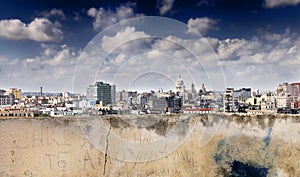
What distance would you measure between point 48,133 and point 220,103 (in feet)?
16.3

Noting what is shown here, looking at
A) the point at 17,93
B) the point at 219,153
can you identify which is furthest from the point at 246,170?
the point at 17,93

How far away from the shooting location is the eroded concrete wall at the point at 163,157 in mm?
6766

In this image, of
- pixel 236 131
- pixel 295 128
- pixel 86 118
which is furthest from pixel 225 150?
pixel 86 118

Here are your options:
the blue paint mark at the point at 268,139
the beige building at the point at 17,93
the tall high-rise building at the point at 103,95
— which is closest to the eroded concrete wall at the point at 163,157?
the blue paint mark at the point at 268,139

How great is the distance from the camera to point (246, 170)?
22.9ft

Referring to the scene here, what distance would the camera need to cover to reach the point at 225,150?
23.3 feet

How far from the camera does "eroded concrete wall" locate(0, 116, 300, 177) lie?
677 centimetres

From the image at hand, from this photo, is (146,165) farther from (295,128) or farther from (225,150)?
(295,128)

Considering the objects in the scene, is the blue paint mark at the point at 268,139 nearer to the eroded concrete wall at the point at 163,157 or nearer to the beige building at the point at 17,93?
the eroded concrete wall at the point at 163,157

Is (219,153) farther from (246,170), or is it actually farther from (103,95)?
(103,95)

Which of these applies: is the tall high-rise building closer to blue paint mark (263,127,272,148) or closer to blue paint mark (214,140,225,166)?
blue paint mark (214,140,225,166)

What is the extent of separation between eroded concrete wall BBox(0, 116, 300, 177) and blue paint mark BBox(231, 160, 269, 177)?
0.25 feet

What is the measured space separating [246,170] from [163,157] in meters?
1.87

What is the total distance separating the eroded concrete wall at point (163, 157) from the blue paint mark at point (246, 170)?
0.08m
